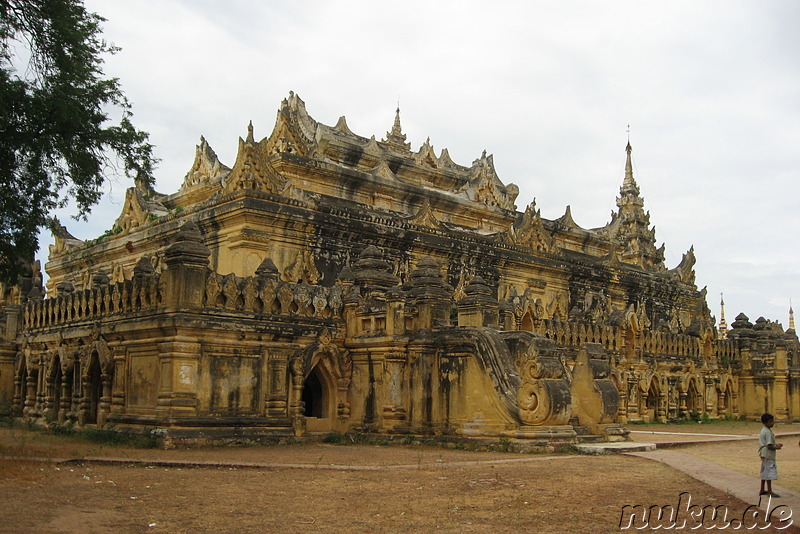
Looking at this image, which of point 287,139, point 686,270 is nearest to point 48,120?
point 287,139

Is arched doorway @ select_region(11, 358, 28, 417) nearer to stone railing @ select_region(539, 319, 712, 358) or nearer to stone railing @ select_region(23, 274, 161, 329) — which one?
stone railing @ select_region(23, 274, 161, 329)

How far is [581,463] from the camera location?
16.5 metres

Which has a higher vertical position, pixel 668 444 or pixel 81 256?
pixel 81 256

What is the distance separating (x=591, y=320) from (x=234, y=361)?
1694 cm

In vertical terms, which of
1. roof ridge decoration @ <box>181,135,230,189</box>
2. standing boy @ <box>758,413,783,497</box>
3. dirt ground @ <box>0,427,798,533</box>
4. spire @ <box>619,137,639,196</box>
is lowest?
dirt ground @ <box>0,427,798,533</box>

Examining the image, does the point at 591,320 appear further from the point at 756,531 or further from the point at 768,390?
the point at 756,531

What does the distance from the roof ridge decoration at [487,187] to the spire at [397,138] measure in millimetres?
3499

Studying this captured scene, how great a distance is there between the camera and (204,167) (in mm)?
33781

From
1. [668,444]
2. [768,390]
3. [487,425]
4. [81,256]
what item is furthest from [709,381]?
[81,256]

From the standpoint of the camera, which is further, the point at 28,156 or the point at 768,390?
the point at 768,390

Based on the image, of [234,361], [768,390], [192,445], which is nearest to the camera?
[192,445]

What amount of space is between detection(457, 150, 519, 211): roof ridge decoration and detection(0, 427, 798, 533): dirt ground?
22.3 m

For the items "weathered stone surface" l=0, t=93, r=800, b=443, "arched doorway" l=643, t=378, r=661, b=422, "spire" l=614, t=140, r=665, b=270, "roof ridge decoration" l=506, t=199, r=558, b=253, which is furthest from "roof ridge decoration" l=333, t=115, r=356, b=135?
"spire" l=614, t=140, r=665, b=270

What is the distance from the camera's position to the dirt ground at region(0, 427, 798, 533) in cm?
1013
